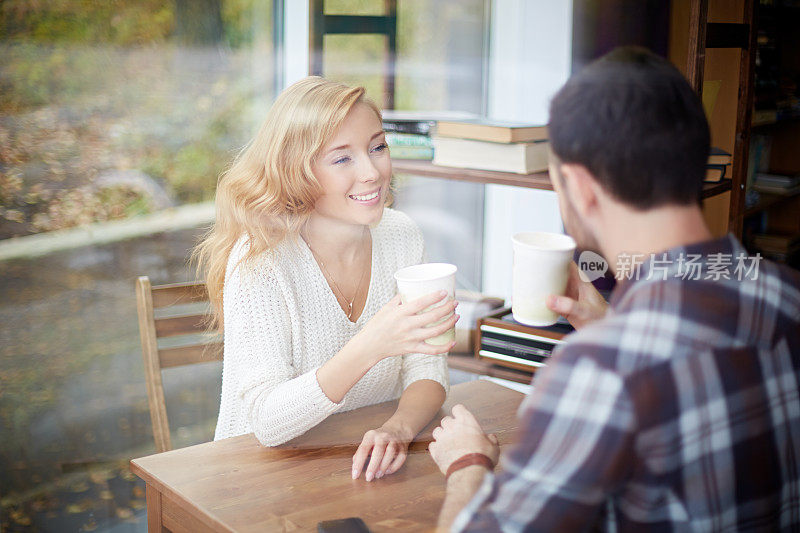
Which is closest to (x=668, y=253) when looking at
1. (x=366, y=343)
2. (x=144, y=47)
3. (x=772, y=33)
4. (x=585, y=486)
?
(x=585, y=486)

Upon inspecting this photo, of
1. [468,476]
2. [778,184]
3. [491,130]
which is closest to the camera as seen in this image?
[468,476]

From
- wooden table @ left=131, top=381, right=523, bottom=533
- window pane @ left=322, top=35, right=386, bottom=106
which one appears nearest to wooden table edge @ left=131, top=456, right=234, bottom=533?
wooden table @ left=131, top=381, right=523, bottom=533

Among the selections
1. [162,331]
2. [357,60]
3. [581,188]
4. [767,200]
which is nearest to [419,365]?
[162,331]

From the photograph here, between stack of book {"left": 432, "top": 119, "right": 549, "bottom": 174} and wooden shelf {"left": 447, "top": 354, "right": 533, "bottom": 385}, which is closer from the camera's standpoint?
stack of book {"left": 432, "top": 119, "right": 549, "bottom": 174}

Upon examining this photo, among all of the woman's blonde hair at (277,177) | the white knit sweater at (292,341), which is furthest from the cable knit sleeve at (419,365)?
the woman's blonde hair at (277,177)

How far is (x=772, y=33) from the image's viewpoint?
2.69 meters

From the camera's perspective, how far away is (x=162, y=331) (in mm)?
1433

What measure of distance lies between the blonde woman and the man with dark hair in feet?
1.55

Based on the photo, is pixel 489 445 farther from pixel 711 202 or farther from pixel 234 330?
pixel 711 202

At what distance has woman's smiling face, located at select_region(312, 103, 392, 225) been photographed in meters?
1.30

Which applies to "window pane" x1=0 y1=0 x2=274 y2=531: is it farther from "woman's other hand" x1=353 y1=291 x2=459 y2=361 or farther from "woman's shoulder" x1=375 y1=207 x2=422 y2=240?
"woman's other hand" x1=353 y1=291 x2=459 y2=361

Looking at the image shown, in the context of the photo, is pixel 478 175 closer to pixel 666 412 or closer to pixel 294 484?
pixel 294 484

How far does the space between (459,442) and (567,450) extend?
35cm

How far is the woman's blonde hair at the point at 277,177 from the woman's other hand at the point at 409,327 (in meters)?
0.30
